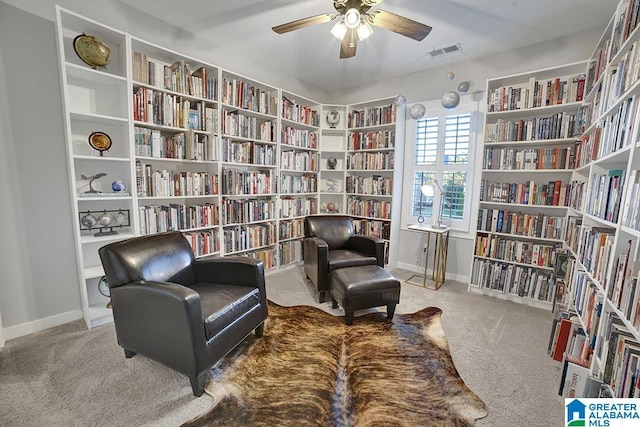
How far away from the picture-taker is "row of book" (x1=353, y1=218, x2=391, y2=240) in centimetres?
405

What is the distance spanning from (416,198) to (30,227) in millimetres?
4190

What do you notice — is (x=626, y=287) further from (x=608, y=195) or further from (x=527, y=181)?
(x=527, y=181)

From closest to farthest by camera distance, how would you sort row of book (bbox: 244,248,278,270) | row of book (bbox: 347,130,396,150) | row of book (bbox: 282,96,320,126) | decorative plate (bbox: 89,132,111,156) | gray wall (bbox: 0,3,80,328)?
1. gray wall (bbox: 0,3,80,328)
2. decorative plate (bbox: 89,132,111,156)
3. row of book (bbox: 244,248,278,270)
4. row of book (bbox: 282,96,320,126)
5. row of book (bbox: 347,130,396,150)

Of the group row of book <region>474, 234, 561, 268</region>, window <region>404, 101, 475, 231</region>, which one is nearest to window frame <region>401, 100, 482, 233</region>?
window <region>404, 101, 475, 231</region>

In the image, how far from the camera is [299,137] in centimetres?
403

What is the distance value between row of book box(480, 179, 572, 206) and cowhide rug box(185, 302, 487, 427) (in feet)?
5.64

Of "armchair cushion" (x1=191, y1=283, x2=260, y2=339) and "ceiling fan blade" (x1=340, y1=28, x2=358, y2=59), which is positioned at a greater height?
"ceiling fan blade" (x1=340, y1=28, x2=358, y2=59)

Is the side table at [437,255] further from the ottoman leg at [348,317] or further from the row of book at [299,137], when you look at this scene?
the row of book at [299,137]

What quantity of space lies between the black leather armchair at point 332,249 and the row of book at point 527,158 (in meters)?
1.63

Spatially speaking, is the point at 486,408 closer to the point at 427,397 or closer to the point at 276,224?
the point at 427,397

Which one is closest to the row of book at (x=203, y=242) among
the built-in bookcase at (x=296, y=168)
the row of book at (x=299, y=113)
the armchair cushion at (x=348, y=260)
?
the built-in bookcase at (x=296, y=168)

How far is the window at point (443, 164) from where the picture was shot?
3.52m

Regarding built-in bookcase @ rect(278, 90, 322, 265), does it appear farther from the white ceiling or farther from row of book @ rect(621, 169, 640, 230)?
row of book @ rect(621, 169, 640, 230)

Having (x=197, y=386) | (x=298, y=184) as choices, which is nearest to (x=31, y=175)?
(x=197, y=386)
